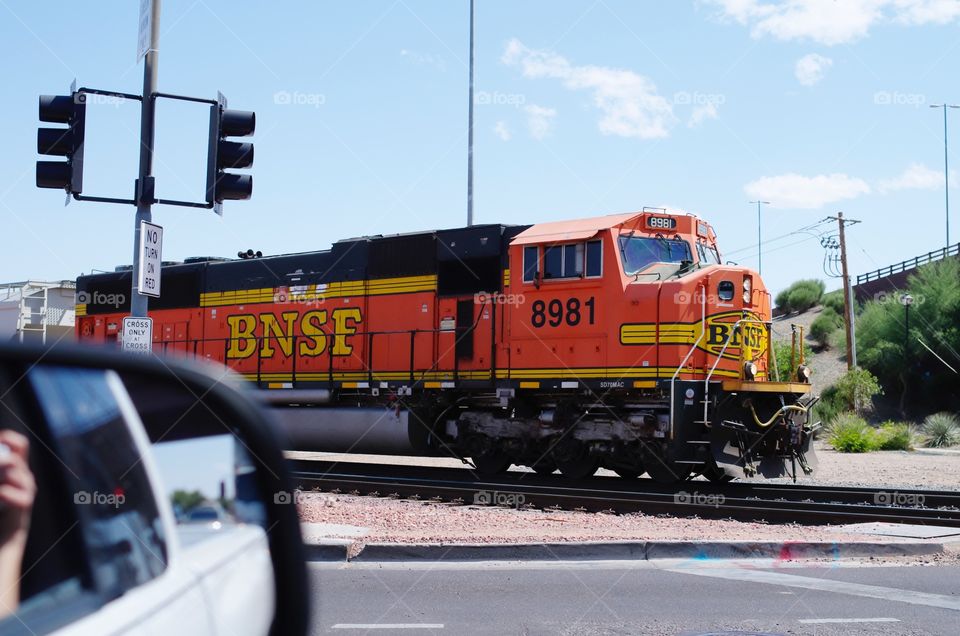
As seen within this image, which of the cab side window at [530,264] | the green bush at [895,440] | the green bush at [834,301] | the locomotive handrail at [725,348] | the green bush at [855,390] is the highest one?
the green bush at [834,301]

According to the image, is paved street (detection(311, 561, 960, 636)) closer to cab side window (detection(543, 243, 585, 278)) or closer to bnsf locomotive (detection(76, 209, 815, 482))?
bnsf locomotive (detection(76, 209, 815, 482))

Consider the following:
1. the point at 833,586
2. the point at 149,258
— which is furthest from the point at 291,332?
the point at 833,586

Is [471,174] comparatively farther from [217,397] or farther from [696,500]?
[217,397]

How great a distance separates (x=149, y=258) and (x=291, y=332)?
8.19 m

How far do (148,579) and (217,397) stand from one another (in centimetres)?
36

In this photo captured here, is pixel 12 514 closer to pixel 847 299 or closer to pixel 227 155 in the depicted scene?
pixel 227 155

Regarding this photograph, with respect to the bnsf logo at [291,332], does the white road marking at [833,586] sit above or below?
below

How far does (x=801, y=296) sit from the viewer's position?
74.0m

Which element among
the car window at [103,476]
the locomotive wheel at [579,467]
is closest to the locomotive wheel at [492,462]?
the locomotive wheel at [579,467]

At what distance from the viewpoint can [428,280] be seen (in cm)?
1678

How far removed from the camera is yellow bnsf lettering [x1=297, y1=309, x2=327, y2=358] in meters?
18.4

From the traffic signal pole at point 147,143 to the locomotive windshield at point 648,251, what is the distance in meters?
6.90

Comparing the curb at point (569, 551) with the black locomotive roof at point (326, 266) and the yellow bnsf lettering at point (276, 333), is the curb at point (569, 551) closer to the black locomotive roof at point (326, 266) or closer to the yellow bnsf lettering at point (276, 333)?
the black locomotive roof at point (326, 266)

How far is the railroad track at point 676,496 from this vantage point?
38.9 ft
